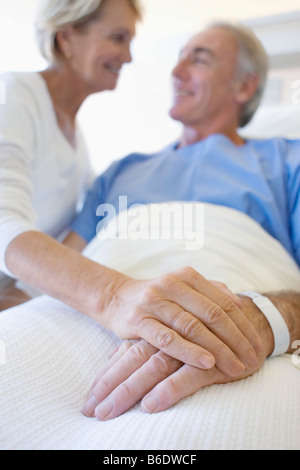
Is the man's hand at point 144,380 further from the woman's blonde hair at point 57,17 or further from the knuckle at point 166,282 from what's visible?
the woman's blonde hair at point 57,17

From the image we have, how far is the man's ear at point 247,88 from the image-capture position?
1381 millimetres

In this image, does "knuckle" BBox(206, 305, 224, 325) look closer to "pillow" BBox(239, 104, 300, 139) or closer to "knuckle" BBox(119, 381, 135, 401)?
"knuckle" BBox(119, 381, 135, 401)

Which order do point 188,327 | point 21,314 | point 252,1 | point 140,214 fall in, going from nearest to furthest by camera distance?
point 188,327, point 21,314, point 140,214, point 252,1

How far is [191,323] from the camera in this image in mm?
570

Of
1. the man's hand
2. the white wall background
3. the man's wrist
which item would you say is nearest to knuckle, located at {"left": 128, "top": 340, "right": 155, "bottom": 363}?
the man's hand

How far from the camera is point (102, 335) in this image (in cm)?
71

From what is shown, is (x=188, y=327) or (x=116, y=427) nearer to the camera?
(x=116, y=427)

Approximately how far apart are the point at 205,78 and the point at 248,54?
184mm

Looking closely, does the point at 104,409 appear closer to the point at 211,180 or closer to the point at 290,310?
the point at 290,310

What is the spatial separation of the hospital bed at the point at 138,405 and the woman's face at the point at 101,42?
1.81ft

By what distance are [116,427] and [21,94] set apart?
2.83 feet

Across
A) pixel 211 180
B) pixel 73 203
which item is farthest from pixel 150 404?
pixel 73 203

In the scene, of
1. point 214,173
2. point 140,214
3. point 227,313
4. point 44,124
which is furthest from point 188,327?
point 44,124
